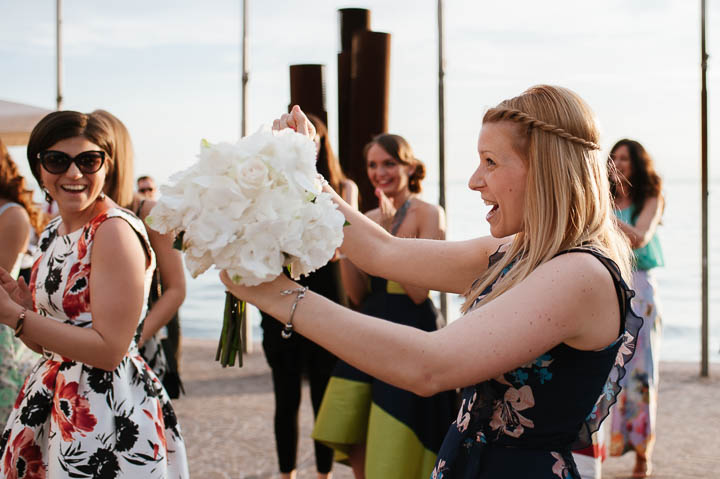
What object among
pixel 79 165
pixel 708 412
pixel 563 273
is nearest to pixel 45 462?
pixel 79 165

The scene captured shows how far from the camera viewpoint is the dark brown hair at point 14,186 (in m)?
3.75

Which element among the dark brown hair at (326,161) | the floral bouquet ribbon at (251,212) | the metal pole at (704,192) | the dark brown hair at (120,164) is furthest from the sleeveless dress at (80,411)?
the metal pole at (704,192)

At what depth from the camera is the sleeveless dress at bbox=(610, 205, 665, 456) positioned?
513 cm

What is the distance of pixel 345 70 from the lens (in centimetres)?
745

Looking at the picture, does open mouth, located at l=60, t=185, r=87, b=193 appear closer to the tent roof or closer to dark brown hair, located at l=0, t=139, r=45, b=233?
dark brown hair, located at l=0, t=139, r=45, b=233

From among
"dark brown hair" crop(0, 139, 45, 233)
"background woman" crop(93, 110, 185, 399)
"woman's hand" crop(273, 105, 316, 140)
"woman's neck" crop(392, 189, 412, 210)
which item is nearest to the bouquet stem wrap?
"woman's hand" crop(273, 105, 316, 140)

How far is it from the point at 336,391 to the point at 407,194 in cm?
148

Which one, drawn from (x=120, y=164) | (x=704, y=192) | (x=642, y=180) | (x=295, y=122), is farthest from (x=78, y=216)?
(x=704, y=192)

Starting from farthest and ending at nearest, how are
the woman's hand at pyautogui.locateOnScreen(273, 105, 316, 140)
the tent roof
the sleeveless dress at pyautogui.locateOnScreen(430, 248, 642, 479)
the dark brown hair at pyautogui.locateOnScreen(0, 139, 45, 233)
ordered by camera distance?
1. the tent roof
2. the dark brown hair at pyautogui.locateOnScreen(0, 139, 45, 233)
3. the woman's hand at pyautogui.locateOnScreen(273, 105, 316, 140)
4. the sleeveless dress at pyautogui.locateOnScreen(430, 248, 642, 479)

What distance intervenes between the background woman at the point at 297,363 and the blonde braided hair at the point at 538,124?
2753 mm

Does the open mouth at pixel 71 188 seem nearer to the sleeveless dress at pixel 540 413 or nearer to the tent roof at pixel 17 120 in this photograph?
the sleeveless dress at pixel 540 413

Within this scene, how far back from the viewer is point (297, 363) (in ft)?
15.1

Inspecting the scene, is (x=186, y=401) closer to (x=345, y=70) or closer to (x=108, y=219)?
(x=345, y=70)

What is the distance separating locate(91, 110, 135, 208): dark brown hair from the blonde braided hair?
166cm
